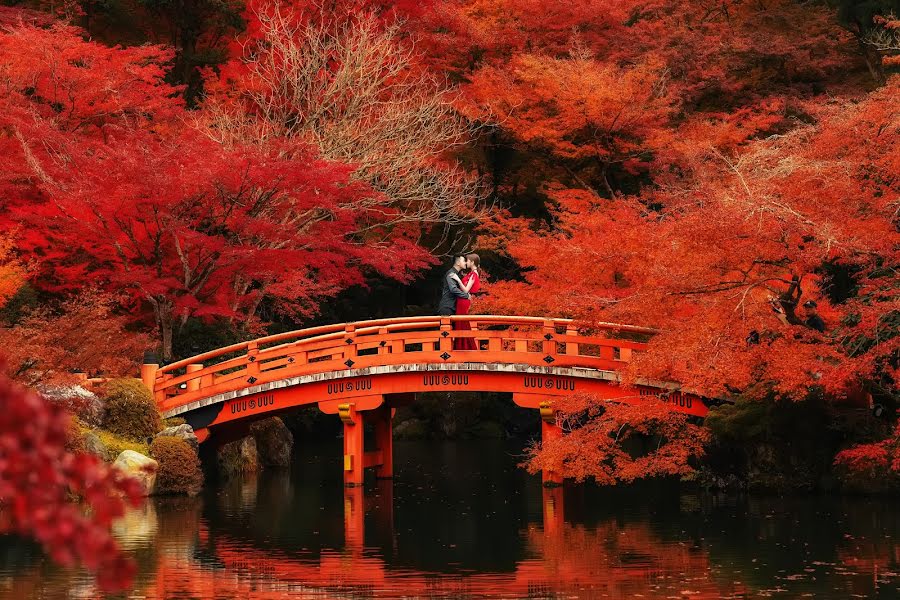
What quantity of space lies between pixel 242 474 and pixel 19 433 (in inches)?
789

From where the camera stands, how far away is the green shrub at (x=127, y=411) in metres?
19.5

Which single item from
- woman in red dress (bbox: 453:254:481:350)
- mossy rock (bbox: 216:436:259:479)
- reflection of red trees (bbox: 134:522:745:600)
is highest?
woman in red dress (bbox: 453:254:481:350)

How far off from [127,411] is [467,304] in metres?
5.45

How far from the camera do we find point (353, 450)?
20.9 meters

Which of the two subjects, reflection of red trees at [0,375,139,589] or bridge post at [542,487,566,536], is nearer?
reflection of red trees at [0,375,139,589]

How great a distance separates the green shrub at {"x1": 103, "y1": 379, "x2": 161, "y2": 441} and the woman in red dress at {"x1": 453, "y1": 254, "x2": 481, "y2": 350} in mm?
4868

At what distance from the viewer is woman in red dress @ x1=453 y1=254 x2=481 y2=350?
19.5m

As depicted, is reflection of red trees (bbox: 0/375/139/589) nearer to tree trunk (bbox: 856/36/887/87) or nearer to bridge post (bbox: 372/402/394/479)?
bridge post (bbox: 372/402/394/479)

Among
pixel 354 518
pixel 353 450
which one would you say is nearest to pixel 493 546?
pixel 354 518

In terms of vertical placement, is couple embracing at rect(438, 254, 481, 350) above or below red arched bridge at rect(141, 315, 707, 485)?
above

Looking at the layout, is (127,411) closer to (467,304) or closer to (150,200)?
(150,200)

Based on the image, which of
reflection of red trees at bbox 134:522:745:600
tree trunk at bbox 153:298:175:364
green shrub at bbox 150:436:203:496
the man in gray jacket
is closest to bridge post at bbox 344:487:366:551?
reflection of red trees at bbox 134:522:745:600

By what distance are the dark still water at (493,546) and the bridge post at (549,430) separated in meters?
0.33

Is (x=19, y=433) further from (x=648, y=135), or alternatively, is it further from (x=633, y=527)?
(x=648, y=135)
